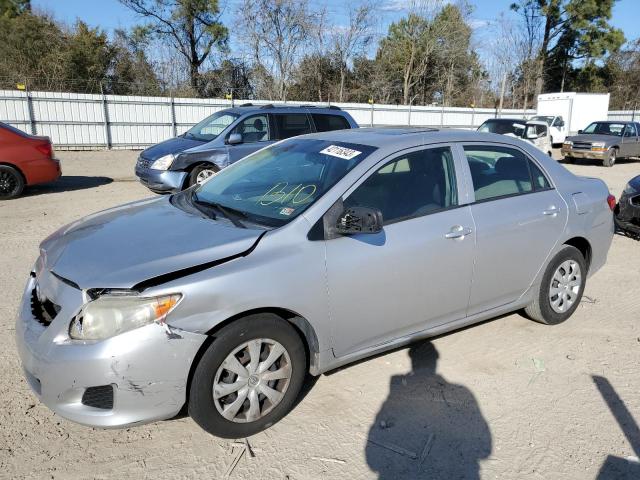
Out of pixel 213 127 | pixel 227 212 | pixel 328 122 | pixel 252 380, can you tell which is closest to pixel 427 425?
pixel 252 380

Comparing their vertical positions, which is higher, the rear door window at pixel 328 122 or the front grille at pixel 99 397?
the rear door window at pixel 328 122

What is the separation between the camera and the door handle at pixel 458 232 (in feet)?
11.6

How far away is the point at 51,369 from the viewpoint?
254 cm

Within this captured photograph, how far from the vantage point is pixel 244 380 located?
111 inches

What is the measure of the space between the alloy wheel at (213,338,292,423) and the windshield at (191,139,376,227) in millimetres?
751

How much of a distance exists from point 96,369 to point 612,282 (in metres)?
5.48

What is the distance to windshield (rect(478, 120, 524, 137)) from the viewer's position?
15250 millimetres

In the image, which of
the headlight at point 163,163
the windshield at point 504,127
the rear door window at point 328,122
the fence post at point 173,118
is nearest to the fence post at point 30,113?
the fence post at point 173,118

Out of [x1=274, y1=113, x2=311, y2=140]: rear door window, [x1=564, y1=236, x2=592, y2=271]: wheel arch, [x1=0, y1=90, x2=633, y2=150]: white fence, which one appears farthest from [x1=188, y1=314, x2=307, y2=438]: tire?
[x1=0, y1=90, x2=633, y2=150]: white fence

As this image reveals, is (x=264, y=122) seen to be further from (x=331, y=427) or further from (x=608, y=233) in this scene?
(x=331, y=427)

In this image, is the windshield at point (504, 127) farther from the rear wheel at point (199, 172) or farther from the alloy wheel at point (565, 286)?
the alloy wheel at point (565, 286)

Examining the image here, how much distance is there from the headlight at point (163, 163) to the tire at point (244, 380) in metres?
7.16

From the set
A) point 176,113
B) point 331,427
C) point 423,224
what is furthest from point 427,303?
point 176,113

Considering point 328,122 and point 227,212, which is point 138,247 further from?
point 328,122
